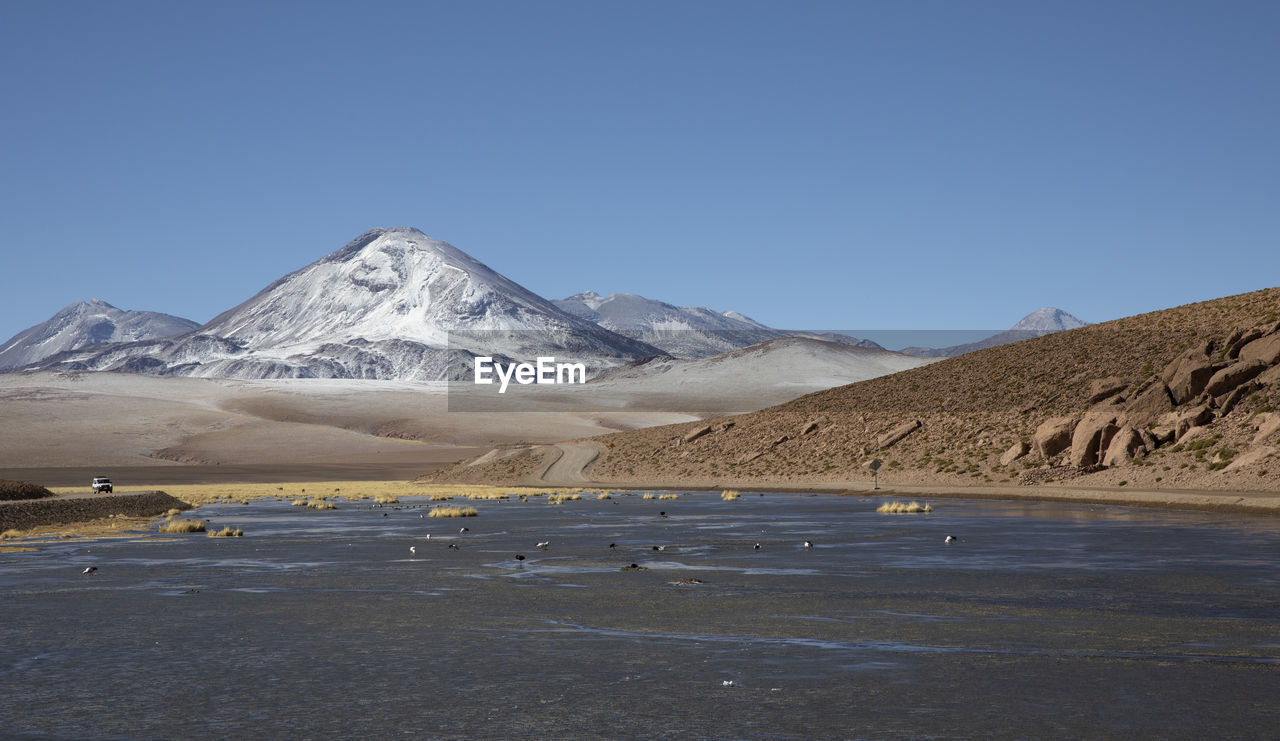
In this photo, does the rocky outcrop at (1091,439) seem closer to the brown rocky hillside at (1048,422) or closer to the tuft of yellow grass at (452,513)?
the brown rocky hillside at (1048,422)

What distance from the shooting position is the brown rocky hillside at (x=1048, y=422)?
206 feet

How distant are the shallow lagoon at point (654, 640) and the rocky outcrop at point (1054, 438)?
38.3 meters

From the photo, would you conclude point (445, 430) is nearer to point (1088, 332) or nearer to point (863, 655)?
point (1088, 332)

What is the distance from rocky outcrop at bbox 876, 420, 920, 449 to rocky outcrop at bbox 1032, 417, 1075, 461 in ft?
47.6

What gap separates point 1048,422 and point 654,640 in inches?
→ 2370

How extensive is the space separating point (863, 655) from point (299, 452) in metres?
127

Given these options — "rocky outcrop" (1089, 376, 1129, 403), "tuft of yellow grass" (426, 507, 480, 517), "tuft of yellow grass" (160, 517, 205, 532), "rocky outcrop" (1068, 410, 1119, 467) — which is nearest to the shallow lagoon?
"tuft of yellow grass" (160, 517, 205, 532)

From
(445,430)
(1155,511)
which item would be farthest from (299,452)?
(1155,511)

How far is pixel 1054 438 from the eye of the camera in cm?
6950

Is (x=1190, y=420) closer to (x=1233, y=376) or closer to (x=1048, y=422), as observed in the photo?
(x=1233, y=376)

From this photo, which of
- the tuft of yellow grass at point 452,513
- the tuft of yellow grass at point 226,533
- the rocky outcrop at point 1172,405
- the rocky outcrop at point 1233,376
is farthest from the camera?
the rocky outcrop at point 1233,376

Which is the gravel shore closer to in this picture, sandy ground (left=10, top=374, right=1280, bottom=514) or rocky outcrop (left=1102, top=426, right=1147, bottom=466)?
sandy ground (left=10, top=374, right=1280, bottom=514)

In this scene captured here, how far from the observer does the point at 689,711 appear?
472 inches

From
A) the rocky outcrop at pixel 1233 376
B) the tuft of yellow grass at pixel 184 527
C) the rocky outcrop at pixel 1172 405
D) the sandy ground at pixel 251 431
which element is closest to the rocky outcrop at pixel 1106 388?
the rocky outcrop at pixel 1172 405
